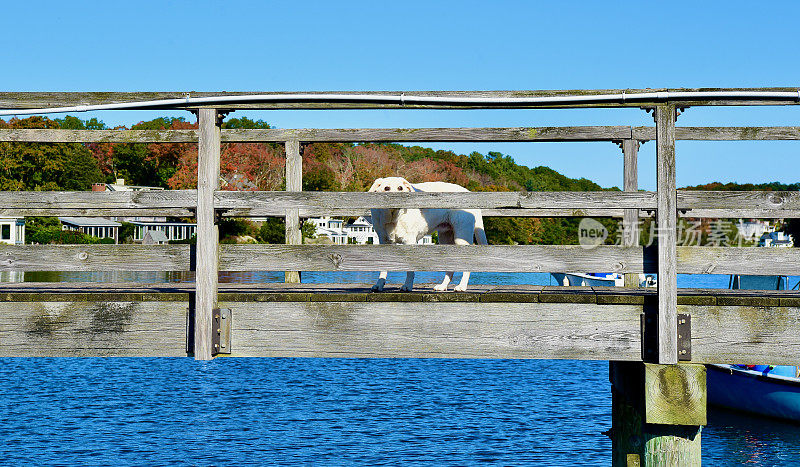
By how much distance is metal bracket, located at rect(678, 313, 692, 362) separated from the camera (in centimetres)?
538

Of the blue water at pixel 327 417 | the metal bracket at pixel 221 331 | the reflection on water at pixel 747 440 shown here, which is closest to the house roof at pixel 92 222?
the blue water at pixel 327 417

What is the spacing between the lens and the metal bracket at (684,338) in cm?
538

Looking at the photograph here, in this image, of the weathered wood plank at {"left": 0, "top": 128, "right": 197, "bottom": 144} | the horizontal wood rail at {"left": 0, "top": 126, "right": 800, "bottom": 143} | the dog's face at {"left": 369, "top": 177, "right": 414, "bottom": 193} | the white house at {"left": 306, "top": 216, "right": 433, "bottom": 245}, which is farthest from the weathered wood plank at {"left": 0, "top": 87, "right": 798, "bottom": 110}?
the white house at {"left": 306, "top": 216, "right": 433, "bottom": 245}

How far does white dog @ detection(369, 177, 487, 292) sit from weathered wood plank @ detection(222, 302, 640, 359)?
1.30 meters

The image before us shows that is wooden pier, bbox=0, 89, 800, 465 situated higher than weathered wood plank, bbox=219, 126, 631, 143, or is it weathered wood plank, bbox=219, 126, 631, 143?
weathered wood plank, bbox=219, 126, 631, 143

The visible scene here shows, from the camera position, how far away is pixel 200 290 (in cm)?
552

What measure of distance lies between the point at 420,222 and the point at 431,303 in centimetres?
198

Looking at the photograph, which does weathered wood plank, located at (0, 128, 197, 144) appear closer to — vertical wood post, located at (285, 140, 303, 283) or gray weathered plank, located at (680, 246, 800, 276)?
vertical wood post, located at (285, 140, 303, 283)

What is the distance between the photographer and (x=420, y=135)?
7473 mm

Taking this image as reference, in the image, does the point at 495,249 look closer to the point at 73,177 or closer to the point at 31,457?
the point at 31,457

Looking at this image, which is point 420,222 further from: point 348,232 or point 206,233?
point 348,232

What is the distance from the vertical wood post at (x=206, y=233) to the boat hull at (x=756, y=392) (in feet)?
49.3

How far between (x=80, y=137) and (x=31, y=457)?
31.6 feet

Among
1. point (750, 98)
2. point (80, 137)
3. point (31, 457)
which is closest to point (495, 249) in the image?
point (750, 98)
